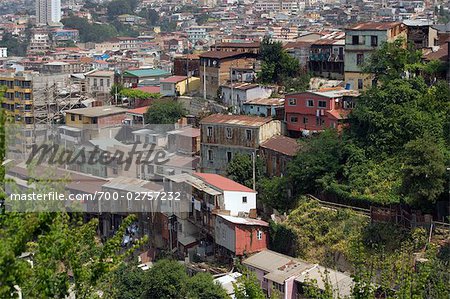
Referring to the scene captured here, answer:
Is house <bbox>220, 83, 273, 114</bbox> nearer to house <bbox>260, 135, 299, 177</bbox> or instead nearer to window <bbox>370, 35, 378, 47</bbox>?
window <bbox>370, 35, 378, 47</bbox>

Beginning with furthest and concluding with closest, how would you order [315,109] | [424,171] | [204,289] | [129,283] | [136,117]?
1. [136,117]
2. [315,109]
3. [129,283]
4. [204,289]
5. [424,171]

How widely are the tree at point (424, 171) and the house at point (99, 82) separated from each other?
10.8m

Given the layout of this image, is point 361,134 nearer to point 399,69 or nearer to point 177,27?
point 399,69

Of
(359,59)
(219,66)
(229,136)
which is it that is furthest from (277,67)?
(229,136)

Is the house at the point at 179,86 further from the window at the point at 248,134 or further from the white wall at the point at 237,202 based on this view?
the white wall at the point at 237,202

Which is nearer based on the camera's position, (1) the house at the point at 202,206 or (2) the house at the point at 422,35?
(1) the house at the point at 202,206

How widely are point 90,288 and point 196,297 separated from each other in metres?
4.40

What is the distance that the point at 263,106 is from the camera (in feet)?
38.2

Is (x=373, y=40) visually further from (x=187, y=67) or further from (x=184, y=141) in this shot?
(x=187, y=67)

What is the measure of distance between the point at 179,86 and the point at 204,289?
25.3 feet

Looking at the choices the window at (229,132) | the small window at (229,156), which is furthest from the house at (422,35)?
the small window at (229,156)

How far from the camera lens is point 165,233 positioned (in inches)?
395

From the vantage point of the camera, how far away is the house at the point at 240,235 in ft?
28.6

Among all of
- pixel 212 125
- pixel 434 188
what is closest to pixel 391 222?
pixel 434 188
